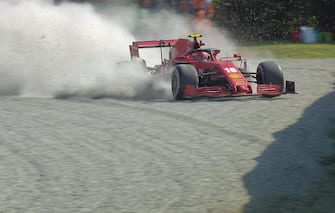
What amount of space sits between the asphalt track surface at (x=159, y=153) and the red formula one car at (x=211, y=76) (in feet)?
0.68

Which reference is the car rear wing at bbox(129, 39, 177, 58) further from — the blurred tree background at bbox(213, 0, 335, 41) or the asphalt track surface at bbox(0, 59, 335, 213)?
the blurred tree background at bbox(213, 0, 335, 41)

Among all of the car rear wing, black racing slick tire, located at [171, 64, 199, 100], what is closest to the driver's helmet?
black racing slick tire, located at [171, 64, 199, 100]

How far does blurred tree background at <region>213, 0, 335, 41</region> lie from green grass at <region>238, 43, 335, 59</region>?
4098mm

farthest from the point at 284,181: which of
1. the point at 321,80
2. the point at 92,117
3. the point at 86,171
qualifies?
the point at 321,80

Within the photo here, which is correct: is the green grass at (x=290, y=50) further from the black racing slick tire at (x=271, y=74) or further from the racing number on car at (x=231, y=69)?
the racing number on car at (x=231, y=69)

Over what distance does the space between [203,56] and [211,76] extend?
1.91 ft

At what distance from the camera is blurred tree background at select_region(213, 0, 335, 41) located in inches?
1368

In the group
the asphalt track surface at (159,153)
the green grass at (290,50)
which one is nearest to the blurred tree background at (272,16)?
the green grass at (290,50)

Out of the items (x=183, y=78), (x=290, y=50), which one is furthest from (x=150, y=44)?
(x=290, y=50)

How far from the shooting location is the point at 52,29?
684 inches

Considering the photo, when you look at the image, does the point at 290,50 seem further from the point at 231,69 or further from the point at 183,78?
the point at 183,78

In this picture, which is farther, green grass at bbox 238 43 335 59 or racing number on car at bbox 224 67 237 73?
green grass at bbox 238 43 335 59

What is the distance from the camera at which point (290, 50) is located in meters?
28.3

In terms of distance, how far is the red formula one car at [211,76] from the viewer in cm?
1365
